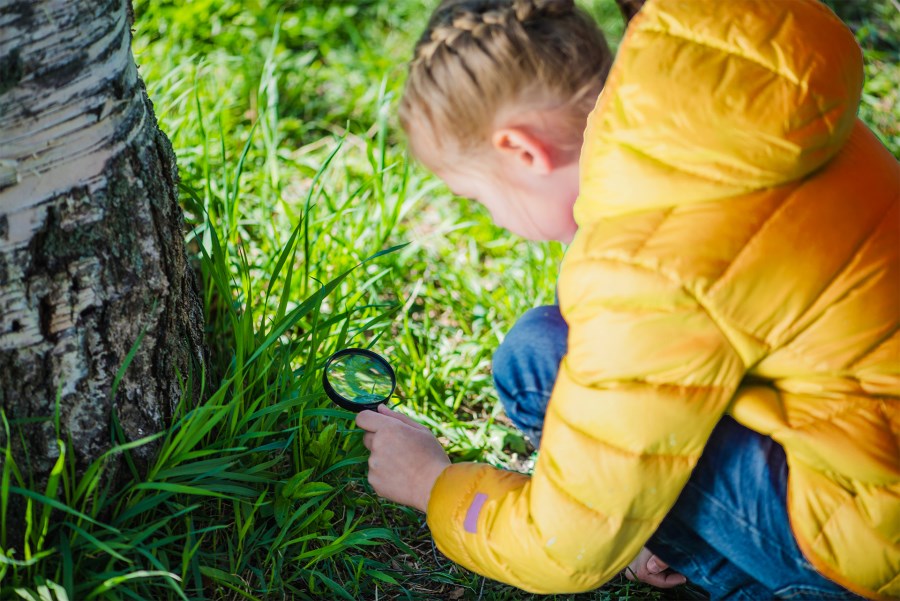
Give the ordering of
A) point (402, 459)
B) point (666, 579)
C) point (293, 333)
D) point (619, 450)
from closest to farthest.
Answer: point (619, 450)
point (402, 459)
point (666, 579)
point (293, 333)

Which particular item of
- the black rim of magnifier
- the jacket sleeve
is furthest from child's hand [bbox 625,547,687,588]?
the black rim of magnifier

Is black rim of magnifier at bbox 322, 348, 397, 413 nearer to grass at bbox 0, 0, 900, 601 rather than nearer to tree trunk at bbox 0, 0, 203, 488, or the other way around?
grass at bbox 0, 0, 900, 601

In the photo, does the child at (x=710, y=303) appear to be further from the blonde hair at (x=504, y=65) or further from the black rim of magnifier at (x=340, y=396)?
the black rim of magnifier at (x=340, y=396)

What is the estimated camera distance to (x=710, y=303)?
1.33m

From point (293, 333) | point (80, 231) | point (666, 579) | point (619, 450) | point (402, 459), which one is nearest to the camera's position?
point (619, 450)

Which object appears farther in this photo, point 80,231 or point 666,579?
point 666,579

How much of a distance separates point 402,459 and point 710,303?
2.28 feet

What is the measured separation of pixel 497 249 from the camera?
2891 mm

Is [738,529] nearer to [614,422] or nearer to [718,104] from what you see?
[614,422]

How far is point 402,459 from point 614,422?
0.52 metres

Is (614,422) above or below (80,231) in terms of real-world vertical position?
below

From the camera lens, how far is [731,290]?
1.33 metres

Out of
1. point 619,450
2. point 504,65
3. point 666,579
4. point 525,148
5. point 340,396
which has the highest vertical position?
point 504,65

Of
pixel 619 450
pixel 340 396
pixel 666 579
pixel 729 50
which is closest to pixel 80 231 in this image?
pixel 340 396
